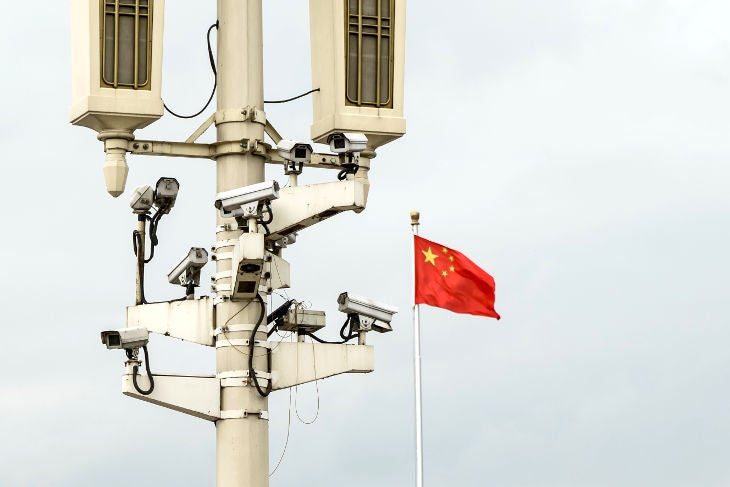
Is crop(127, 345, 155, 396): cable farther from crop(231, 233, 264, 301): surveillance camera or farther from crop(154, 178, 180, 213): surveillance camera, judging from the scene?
crop(154, 178, 180, 213): surveillance camera

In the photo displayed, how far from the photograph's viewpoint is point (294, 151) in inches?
1454

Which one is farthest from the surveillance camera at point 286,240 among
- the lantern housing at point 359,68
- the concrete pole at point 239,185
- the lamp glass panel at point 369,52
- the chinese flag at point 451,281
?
the lamp glass panel at point 369,52

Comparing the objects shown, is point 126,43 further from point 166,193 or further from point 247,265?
point 247,265

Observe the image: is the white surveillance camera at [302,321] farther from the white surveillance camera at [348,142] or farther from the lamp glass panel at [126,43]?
the lamp glass panel at [126,43]

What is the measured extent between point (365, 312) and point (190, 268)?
109 inches

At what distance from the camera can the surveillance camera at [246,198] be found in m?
35.5

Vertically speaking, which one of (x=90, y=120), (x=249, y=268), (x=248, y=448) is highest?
(x=90, y=120)

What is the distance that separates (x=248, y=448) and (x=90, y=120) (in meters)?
5.47

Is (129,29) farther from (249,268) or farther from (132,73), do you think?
(249,268)

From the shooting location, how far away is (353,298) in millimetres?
37625

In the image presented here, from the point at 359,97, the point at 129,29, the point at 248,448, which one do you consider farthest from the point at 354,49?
the point at 248,448

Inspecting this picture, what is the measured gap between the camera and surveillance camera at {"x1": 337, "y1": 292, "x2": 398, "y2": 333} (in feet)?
124

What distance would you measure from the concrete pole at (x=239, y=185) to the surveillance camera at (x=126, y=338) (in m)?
1.45

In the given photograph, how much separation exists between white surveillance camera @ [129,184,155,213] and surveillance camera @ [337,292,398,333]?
3.26 meters
